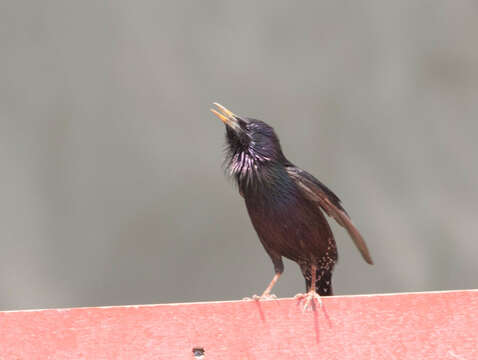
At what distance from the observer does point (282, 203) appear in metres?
3.18

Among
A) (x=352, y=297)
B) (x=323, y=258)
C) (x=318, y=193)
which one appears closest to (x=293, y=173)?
(x=318, y=193)

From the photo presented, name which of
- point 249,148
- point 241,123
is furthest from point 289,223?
point 241,123

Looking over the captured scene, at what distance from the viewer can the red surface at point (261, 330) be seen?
2355 millimetres

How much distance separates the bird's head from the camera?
10.7ft

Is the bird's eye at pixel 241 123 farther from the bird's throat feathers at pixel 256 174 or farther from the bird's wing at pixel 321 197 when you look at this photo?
the bird's wing at pixel 321 197

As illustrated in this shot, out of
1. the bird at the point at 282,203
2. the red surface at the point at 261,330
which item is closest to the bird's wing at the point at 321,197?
the bird at the point at 282,203

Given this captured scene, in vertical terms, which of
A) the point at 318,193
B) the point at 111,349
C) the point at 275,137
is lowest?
the point at 111,349

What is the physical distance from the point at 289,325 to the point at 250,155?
1050 mm

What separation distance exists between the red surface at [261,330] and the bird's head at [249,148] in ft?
3.02

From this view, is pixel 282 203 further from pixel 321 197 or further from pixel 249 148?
pixel 249 148

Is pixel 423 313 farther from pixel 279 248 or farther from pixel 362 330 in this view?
pixel 279 248

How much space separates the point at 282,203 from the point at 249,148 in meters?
0.30

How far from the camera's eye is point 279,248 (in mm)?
3221

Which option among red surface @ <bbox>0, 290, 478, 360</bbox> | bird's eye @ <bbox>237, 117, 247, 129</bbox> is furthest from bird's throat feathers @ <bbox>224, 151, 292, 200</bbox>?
red surface @ <bbox>0, 290, 478, 360</bbox>
